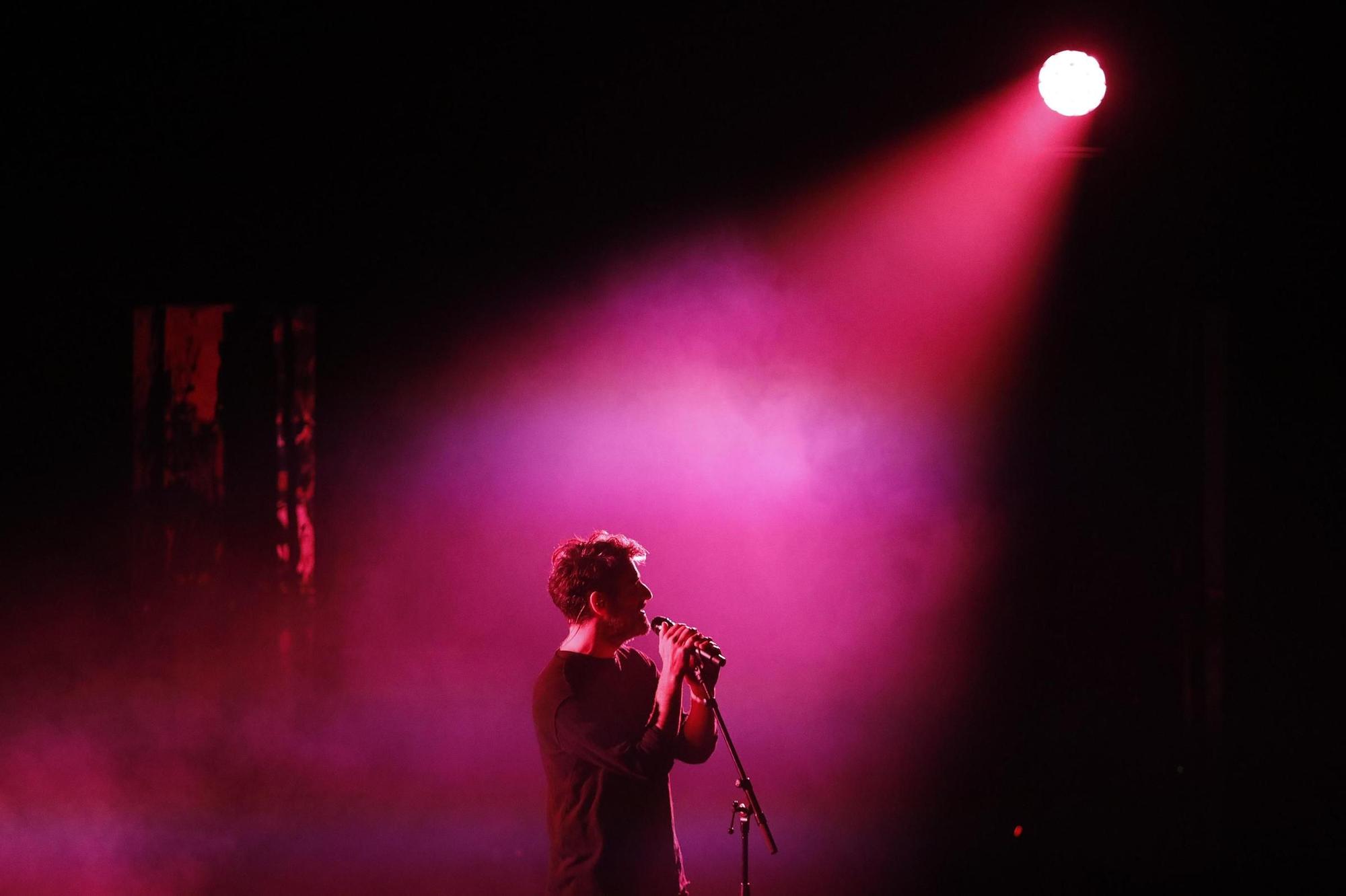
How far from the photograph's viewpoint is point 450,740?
4.11m

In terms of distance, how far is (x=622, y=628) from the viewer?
2645 millimetres

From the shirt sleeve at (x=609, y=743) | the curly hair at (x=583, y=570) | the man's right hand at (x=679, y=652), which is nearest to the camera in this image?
the shirt sleeve at (x=609, y=743)

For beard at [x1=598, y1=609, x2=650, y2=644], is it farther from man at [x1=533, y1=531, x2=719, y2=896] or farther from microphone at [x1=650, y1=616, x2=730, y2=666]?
microphone at [x1=650, y1=616, x2=730, y2=666]

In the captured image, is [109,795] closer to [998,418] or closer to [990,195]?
[998,418]

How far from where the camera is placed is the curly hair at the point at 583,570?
2.63 metres

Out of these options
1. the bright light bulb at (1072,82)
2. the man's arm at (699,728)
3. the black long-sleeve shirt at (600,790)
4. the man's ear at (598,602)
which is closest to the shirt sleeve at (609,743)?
the black long-sleeve shirt at (600,790)

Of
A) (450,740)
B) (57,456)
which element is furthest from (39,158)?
(450,740)

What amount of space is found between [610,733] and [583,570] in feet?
1.46

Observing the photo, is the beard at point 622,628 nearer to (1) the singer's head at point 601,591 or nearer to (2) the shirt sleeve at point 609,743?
(1) the singer's head at point 601,591

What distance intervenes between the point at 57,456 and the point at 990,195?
4.15 meters

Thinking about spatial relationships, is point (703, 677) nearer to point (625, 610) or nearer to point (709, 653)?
point (709, 653)

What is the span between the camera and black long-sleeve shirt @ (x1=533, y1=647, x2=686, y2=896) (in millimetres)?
2408

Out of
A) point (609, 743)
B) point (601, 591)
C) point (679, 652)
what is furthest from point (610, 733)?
point (601, 591)

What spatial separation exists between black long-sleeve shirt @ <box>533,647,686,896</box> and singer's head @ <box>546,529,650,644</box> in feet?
0.38
